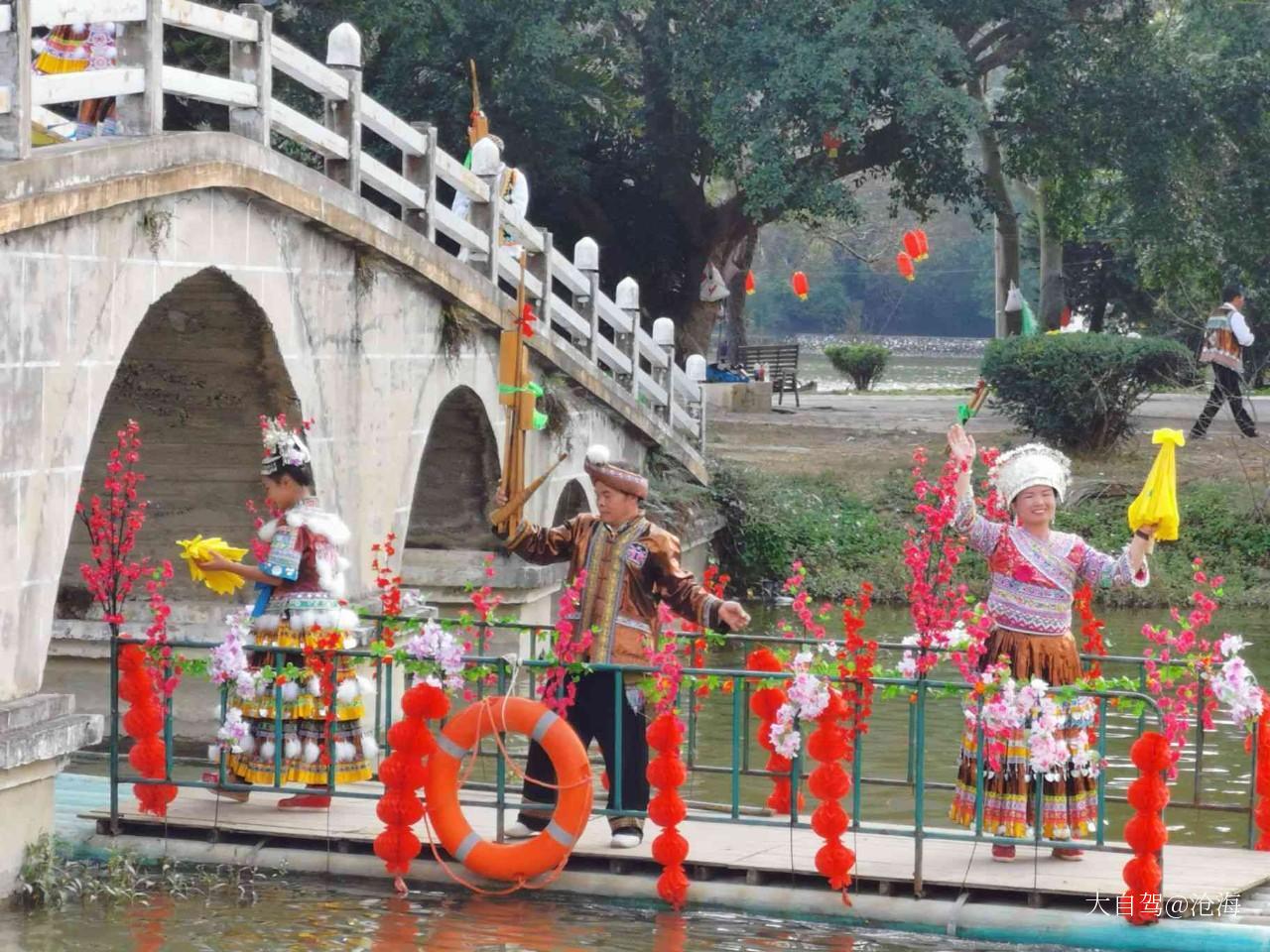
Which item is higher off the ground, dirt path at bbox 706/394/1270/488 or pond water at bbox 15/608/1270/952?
dirt path at bbox 706/394/1270/488

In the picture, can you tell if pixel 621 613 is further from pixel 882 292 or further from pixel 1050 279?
pixel 882 292

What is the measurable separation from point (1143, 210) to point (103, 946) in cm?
1653

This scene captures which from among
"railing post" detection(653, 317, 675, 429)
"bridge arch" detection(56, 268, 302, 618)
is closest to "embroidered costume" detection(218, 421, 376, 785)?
"bridge arch" detection(56, 268, 302, 618)

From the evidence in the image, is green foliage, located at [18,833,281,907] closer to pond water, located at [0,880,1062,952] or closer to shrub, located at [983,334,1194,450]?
pond water, located at [0,880,1062,952]

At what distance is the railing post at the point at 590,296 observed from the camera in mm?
16391

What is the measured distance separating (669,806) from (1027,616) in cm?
159

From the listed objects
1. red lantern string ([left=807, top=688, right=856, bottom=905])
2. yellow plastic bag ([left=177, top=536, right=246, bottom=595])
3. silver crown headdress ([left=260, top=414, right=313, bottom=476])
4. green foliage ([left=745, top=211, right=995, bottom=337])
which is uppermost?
green foliage ([left=745, top=211, right=995, bottom=337])

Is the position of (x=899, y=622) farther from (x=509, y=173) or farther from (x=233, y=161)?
(x=233, y=161)

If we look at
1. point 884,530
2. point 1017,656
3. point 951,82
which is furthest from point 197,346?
point 951,82

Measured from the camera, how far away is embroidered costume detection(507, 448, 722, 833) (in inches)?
328

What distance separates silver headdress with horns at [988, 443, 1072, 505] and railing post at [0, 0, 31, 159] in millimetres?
3984

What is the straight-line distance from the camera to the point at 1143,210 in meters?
21.7

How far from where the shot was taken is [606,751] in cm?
845

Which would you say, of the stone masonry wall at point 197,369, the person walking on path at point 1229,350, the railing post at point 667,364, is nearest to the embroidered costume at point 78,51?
the stone masonry wall at point 197,369
